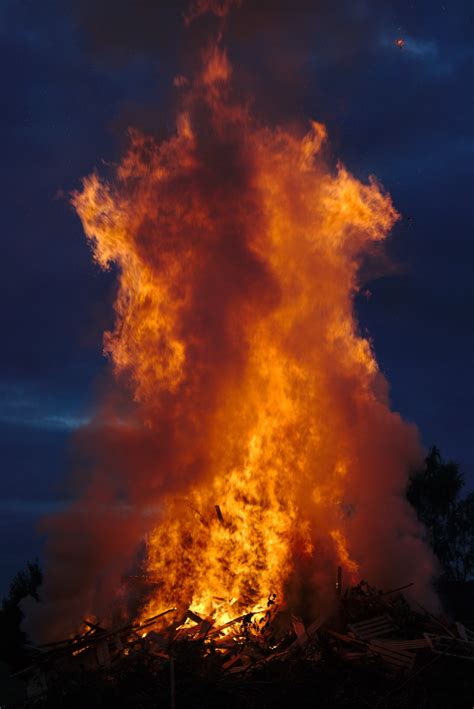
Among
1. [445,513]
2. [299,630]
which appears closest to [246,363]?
[299,630]

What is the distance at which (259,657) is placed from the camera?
19078 mm

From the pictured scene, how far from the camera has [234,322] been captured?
26.5 m

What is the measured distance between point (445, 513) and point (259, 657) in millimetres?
28259

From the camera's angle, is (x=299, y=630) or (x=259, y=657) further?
(x=299, y=630)

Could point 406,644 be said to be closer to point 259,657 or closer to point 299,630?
point 299,630

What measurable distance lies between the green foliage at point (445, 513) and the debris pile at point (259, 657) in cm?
2164

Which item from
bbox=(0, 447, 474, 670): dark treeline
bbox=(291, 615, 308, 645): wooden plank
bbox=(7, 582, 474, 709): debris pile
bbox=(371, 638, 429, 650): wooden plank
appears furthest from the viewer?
bbox=(0, 447, 474, 670): dark treeline

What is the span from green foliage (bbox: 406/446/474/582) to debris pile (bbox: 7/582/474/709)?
21638 mm

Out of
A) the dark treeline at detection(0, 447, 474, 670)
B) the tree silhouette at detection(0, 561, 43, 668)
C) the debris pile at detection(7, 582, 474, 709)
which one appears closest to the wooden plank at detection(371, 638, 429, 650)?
the debris pile at detection(7, 582, 474, 709)

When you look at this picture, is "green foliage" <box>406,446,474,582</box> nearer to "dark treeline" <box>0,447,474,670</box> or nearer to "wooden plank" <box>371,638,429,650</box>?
"dark treeline" <box>0,447,474,670</box>

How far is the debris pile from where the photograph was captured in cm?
1661

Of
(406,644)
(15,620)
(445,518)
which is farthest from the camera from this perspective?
(445,518)

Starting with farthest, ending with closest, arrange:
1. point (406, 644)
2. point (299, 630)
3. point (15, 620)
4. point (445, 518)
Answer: point (445, 518), point (15, 620), point (299, 630), point (406, 644)

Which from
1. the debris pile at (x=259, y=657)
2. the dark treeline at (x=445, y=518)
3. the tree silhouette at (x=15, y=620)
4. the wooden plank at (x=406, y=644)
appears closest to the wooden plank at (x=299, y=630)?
the debris pile at (x=259, y=657)
